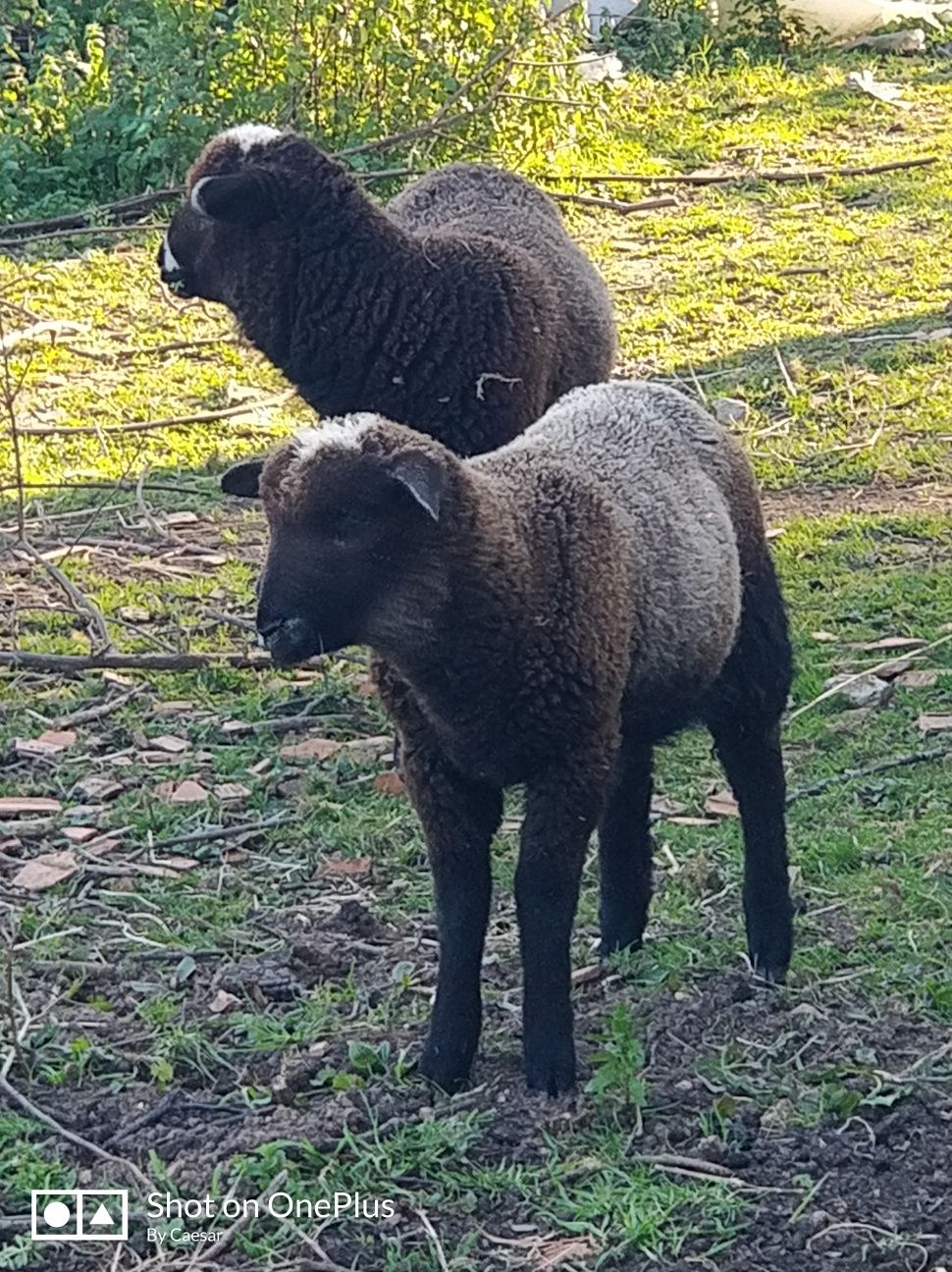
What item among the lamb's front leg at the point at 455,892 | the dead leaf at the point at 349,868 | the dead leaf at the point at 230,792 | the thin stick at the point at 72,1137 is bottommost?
the dead leaf at the point at 230,792

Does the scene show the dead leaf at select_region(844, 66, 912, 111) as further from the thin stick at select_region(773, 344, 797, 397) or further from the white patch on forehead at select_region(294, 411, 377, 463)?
the white patch on forehead at select_region(294, 411, 377, 463)

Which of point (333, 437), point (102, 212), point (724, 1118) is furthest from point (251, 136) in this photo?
point (102, 212)

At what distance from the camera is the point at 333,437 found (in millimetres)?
4457

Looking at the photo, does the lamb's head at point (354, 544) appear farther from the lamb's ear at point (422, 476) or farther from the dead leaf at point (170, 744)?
the dead leaf at point (170, 744)

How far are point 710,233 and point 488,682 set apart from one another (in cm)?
915

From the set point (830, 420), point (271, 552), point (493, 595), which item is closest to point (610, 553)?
point (493, 595)

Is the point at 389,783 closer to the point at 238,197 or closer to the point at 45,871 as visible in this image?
the point at 45,871

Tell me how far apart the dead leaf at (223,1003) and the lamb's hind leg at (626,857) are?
97 cm

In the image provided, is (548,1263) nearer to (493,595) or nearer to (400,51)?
(493,595)

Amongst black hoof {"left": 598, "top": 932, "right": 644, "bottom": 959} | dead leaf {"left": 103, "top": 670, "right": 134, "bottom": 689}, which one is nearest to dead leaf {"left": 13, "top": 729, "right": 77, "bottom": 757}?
dead leaf {"left": 103, "top": 670, "right": 134, "bottom": 689}

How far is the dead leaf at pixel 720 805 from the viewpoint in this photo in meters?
6.46

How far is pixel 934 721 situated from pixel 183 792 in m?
2.45

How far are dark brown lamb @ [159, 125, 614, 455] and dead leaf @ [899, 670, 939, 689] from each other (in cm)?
156

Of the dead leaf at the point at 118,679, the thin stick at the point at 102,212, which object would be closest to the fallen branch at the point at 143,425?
the thin stick at the point at 102,212
